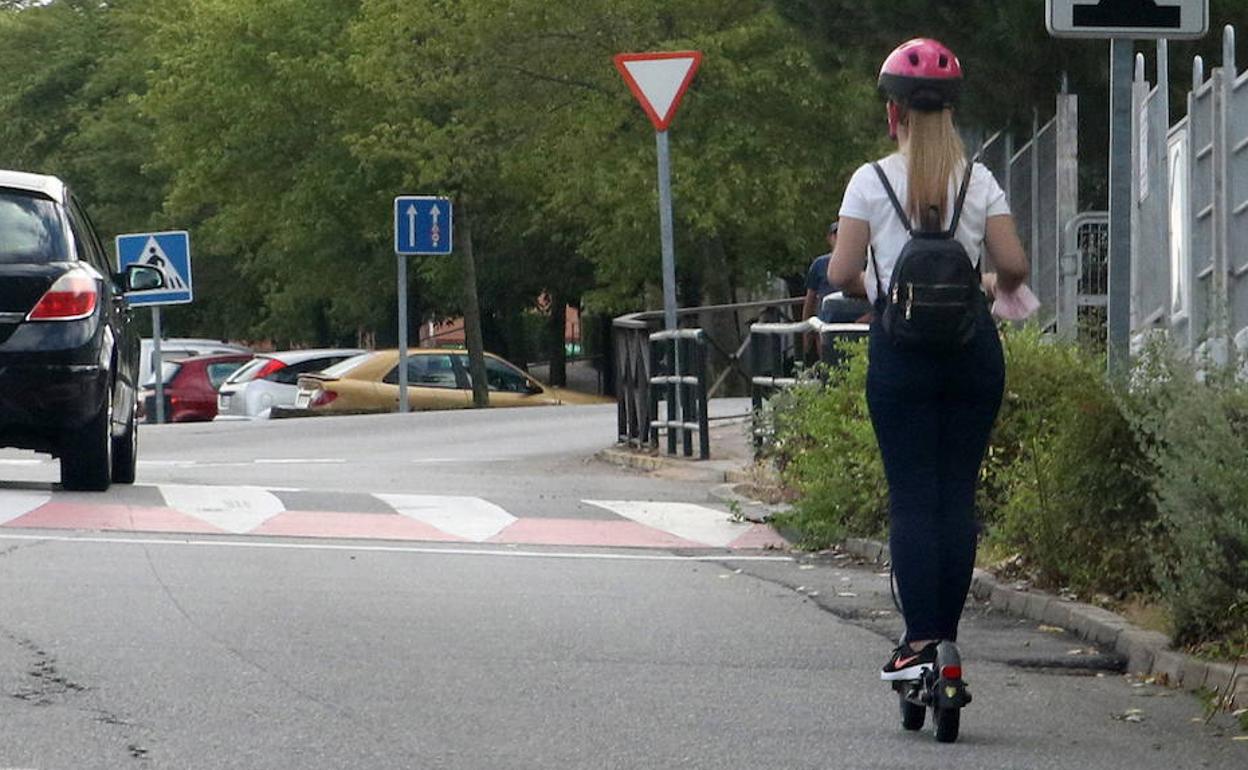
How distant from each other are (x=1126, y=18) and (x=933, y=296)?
13.1 ft

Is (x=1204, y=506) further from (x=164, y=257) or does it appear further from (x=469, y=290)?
(x=469, y=290)

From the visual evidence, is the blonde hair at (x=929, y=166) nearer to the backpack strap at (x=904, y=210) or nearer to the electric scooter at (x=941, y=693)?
the backpack strap at (x=904, y=210)

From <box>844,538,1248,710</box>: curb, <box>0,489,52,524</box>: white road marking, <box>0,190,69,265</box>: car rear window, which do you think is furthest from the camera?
<box>0,190,69,265</box>: car rear window

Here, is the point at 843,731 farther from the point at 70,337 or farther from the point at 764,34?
the point at 764,34

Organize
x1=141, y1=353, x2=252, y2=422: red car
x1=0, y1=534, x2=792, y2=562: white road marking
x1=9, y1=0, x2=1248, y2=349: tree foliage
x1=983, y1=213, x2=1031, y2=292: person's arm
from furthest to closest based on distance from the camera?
1. x1=141, y1=353, x2=252, y2=422: red car
2. x1=9, y1=0, x2=1248, y2=349: tree foliage
3. x1=0, y1=534, x2=792, y2=562: white road marking
4. x1=983, y1=213, x2=1031, y2=292: person's arm

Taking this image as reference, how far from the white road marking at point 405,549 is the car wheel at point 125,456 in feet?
11.9

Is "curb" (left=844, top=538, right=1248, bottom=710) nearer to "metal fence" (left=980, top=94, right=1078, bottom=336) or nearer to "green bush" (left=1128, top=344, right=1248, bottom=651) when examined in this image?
"green bush" (left=1128, top=344, right=1248, bottom=651)

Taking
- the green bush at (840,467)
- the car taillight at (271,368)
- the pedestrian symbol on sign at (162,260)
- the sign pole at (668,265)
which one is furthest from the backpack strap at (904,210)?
the car taillight at (271,368)

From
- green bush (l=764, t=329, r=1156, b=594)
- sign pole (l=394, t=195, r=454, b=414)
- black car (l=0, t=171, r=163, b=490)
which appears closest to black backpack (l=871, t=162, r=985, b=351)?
green bush (l=764, t=329, r=1156, b=594)

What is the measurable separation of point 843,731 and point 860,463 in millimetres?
5677

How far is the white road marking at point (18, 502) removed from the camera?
14.1 m

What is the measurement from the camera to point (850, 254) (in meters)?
7.30

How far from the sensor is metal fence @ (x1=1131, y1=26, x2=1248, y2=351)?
1619cm

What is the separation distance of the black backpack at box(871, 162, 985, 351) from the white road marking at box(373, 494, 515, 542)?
6.74 metres
